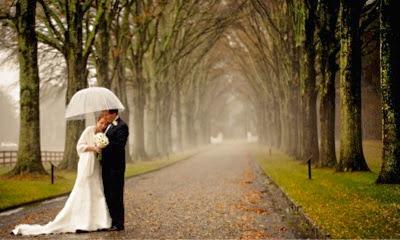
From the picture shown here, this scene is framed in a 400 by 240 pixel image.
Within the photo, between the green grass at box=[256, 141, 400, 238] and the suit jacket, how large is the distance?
3.61 meters

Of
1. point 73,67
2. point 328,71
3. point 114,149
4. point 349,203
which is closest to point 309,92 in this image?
point 328,71

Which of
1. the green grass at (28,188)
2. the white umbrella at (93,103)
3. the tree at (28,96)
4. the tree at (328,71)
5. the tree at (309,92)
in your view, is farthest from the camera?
the tree at (309,92)

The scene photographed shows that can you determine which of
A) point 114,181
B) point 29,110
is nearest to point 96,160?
point 114,181

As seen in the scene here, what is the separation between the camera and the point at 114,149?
9117 mm

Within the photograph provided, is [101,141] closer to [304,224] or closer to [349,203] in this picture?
[304,224]

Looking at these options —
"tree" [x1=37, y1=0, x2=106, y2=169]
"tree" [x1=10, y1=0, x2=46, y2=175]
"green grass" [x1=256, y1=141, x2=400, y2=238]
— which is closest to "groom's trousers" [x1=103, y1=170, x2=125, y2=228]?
"green grass" [x1=256, y1=141, x2=400, y2=238]

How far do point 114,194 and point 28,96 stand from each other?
11336mm

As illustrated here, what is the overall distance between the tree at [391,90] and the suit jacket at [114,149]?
7.96 meters

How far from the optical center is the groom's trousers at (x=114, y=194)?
9.05m

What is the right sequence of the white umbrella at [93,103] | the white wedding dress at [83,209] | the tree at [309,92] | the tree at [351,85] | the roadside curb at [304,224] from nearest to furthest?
the roadside curb at [304,224] < the white umbrella at [93,103] < the white wedding dress at [83,209] < the tree at [351,85] < the tree at [309,92]

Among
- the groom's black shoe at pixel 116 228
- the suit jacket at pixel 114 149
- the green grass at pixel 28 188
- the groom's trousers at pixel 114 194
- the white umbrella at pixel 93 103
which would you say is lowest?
the groom's black shoe at pixel 116 228

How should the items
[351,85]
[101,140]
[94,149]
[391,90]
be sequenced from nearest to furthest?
[101,140], [94,149], [391,90], [351,85]

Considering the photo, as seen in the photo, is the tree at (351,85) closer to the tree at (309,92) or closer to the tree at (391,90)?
the tree at (391,90)

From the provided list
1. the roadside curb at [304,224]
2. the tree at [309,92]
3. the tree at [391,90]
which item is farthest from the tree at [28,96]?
the tree at [309,92]
